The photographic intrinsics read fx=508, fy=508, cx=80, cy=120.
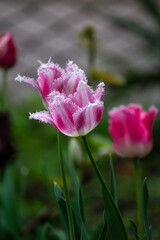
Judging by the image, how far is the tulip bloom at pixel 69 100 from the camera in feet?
1.80

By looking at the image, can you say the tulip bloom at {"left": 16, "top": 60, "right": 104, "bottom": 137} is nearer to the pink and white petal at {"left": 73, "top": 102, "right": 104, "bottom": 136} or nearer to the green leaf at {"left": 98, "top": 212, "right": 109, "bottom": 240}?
the pink and white petal at {"left": 73, "top": 102, "right": 104, "bottom": 136}

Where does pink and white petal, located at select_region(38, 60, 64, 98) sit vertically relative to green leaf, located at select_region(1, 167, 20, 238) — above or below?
above

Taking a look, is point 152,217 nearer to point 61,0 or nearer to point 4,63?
point 4,63

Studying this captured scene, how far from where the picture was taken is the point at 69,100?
0.55 metres

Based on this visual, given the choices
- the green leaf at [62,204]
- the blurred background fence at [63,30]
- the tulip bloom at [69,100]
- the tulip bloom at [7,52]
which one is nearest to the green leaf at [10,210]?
the tulip bloom at [7,52]

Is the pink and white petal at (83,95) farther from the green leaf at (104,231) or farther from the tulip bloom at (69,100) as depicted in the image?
the green leaf at (104,231)

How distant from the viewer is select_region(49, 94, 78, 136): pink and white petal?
1.80 feet

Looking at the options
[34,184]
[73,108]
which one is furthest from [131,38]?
[73,108]

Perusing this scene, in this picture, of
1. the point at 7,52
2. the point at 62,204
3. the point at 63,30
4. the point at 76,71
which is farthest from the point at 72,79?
the point at 63,30

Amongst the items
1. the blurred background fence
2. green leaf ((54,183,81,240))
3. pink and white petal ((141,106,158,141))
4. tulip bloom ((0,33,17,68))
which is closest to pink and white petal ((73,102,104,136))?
green leaf ((54,183,81,240))

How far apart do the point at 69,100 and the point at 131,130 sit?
26 centimetres

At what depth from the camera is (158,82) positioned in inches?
81.1

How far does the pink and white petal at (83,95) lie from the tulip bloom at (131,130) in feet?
0.75

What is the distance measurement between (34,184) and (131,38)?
7.16 ft
